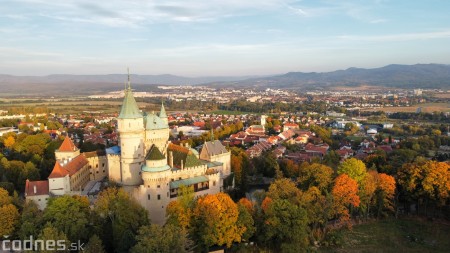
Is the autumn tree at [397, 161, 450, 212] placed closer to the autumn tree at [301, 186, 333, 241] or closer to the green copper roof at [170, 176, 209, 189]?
the autumn tree at [301, 186, 333, 241]

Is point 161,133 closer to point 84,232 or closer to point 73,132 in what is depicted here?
point 84,232

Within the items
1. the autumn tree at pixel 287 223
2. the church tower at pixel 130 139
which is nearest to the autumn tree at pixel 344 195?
the autumn tree at pixel 287 223

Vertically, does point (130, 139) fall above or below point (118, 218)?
above

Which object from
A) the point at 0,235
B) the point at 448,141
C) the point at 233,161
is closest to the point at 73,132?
the point at 233,161

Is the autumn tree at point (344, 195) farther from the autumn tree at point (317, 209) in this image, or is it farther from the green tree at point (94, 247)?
the green tree at point (94, 247)

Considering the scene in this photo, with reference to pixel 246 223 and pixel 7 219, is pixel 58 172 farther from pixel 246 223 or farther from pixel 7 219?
pixel 246 223

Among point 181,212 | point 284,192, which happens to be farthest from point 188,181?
point 284,192

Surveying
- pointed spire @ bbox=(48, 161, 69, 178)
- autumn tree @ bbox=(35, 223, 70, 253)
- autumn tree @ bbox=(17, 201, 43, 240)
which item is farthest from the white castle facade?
autumn tree @ bbox=(35, 223, 70, 253)
